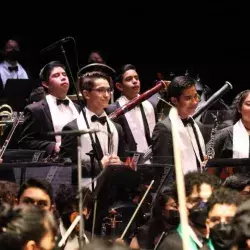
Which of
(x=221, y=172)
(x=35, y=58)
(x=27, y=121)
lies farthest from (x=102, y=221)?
(x=35, y=58)

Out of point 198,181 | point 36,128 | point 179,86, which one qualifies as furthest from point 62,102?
point 198,181

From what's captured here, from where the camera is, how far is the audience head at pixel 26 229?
3.07 m

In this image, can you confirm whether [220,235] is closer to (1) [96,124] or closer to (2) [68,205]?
(2) [68,205]

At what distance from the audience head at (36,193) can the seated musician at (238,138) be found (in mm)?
1900

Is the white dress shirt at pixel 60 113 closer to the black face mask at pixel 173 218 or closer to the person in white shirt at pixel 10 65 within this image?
the black face mask at pixel 173 218

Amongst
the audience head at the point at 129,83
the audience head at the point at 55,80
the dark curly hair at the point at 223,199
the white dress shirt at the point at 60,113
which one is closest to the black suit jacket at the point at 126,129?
the audience head at the point at 129,83

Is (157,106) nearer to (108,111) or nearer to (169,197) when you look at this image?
(108,111)

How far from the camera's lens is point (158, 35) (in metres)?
11.8

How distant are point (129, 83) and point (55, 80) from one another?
33.8 inches

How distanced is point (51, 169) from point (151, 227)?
784 mm

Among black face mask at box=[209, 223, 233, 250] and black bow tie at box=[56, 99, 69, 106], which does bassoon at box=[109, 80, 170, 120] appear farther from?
black face mask at box=[209, 223, 233, 250]

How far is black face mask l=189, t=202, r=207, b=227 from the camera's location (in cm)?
451

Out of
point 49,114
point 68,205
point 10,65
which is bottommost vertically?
point 68,205

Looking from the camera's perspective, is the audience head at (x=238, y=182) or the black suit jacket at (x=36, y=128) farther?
the black suit jacket at (x=36, y=128)
